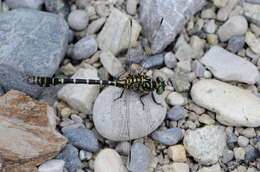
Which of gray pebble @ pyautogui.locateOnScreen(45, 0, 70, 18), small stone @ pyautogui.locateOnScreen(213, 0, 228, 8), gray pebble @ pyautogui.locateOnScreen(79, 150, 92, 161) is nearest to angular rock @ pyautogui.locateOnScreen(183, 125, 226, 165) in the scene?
gray pebble @ pyautogui.locateOnScreen(79, 150, 92, 161)

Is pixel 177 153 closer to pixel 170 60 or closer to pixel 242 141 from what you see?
pixel 242 141

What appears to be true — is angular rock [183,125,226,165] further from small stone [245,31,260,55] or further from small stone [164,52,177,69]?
small stone [245,31,260,55]

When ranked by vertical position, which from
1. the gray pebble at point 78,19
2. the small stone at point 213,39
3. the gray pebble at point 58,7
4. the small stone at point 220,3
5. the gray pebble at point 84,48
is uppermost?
the small stone at point 220,3

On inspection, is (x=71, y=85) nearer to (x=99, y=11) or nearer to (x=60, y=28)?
(x=60, y=28)

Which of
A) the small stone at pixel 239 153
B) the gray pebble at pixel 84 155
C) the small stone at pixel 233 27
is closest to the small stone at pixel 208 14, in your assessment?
the small stone at pixel 233 27

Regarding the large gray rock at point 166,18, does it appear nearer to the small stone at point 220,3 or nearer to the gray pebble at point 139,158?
the small stone at point 220,3

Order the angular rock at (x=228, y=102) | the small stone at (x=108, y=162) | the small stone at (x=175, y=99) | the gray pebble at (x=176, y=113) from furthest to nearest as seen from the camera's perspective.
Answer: the small stone at (x=175, y=99)
the gray pebble at (x=176, y=113)
the angular rock at (x=228, y=102)
the small stone at (x=108, y=162)
